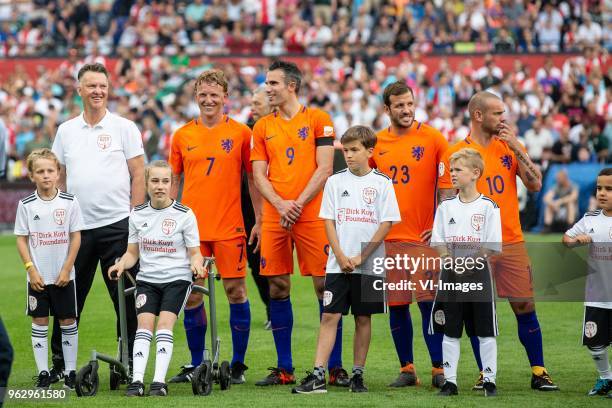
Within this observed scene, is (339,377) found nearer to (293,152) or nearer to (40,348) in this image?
(293,152)

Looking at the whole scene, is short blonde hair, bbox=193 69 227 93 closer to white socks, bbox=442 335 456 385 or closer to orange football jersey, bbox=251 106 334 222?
orange football jersey, bbox=251 106 334 222

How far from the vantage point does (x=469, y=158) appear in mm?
8086

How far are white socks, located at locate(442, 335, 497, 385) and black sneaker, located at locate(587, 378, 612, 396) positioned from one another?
0.76m

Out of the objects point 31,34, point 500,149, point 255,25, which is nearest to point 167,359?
point 500,149

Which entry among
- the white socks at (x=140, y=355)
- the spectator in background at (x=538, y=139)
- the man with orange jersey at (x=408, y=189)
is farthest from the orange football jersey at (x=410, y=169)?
the spectator in background at (x=538, y=139)

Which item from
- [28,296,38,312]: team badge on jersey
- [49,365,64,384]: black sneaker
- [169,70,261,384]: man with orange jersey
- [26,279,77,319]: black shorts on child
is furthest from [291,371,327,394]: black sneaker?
[28,296,38,312]: team badge on jersey

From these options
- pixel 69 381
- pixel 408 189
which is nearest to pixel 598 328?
pixel 408 189

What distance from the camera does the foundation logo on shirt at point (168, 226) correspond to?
8180mm

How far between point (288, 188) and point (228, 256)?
2.40ft

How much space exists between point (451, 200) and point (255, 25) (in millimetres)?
21951

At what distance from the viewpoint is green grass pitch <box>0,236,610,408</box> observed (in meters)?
7.73

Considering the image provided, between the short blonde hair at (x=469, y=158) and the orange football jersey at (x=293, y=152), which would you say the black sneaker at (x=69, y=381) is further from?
the short blonde hair at (x=469, y=158)

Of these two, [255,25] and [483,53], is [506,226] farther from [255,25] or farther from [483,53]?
[255,25]

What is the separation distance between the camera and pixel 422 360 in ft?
32.0
